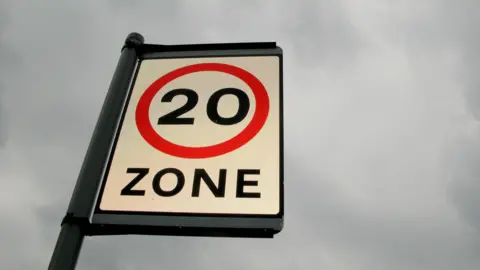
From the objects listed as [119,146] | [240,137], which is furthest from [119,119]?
Result: [240,137]

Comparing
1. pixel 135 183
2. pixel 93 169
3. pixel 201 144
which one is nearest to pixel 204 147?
pixel 201 144

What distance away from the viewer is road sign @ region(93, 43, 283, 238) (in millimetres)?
1809

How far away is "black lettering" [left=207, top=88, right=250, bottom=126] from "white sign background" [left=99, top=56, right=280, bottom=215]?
0.07ft

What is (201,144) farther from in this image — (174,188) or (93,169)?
(93,169)

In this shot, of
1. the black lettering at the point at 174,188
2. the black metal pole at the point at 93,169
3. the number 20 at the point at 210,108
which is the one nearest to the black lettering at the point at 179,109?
the number 20 at the point at 210,108

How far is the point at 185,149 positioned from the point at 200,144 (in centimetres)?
7

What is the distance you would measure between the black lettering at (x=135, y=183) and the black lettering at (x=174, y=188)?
5 cm

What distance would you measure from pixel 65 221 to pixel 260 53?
1.31 metres

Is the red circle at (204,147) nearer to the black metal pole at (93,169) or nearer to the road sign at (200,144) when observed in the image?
the road sign at (200,144)

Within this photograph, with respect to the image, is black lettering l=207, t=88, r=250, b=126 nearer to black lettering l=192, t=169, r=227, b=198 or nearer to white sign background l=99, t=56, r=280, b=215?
white sign background l=99, t=56, r=280, b=215

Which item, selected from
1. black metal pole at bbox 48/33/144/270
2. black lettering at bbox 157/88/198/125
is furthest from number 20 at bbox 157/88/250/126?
black metal pole at bbox 48/33/144/270

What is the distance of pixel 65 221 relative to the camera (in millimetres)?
1635

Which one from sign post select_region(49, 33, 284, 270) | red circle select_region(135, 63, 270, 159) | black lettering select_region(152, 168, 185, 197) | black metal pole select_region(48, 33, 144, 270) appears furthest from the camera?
red circle select_region(135, 63, 270, 159)

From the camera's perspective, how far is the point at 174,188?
6.22 feet
